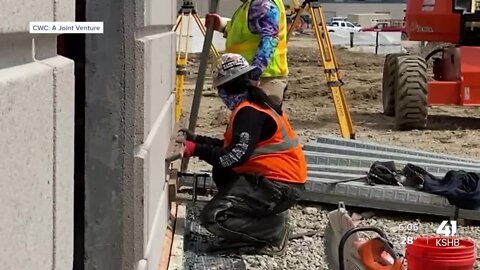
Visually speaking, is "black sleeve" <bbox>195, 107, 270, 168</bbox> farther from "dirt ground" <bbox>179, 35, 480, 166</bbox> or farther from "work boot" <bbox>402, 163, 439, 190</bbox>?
"dirt ground" <bbox>179, 35, 480, 166</bbox>

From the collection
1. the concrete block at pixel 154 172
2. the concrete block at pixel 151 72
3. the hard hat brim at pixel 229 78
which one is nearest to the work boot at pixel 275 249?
the hard hat brim at pixel 229 78

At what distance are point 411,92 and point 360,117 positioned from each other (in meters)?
2.78

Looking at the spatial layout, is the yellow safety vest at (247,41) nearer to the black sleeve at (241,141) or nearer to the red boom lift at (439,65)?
the black sleeve at (241,141)

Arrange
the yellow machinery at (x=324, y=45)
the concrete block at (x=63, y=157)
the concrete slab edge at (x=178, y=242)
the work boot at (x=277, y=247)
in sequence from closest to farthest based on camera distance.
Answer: the concrete block at (x=63, y=157) < the concrete slab edge at (x=178, y=242) < the work boot at (x=277, y=247) < the yellow machinery at (x=324, y=45)

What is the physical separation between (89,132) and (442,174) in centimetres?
458

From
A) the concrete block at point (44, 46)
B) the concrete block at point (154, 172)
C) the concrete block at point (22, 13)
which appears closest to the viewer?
the concrete block at point (22, 13)

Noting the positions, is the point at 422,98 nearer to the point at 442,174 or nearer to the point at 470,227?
the point at 442,174

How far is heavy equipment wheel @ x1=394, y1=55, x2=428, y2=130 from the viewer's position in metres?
11.7

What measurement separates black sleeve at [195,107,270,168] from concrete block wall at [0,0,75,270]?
10.7 feet

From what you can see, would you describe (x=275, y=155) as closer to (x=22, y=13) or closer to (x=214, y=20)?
(x=214, y=20)

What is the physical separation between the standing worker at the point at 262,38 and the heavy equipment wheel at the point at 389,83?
5489 millimetres

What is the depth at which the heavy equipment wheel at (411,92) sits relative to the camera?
11.7m
